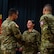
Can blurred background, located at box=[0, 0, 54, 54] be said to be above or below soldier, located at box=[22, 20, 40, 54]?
above

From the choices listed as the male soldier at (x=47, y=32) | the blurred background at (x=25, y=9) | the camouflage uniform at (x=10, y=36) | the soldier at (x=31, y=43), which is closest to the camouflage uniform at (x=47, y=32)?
the male soldier at (x=47, y=32)

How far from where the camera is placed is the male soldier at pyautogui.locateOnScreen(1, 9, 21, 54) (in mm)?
5145

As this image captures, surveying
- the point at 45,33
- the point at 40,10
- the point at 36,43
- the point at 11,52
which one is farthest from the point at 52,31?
the point at 40,10

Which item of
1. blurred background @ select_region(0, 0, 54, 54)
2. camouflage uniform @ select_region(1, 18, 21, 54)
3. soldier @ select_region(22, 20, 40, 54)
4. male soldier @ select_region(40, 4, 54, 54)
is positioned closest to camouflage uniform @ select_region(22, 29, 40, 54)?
A: soldier @ select_region(22, 20, 40, 54)

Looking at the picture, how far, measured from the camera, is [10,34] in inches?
204

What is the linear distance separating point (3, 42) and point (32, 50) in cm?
109

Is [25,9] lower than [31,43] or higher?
higher

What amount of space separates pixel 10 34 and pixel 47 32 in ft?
3.24

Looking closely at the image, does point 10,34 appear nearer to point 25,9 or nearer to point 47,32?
point 47,32

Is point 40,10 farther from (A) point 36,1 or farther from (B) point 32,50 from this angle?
(B) point 32,50

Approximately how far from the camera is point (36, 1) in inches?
288

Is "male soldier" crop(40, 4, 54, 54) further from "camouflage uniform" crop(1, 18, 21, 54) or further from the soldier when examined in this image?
the soldier

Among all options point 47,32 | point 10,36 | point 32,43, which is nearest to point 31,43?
point 32,43

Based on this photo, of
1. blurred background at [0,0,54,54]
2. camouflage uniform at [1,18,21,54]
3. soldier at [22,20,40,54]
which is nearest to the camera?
camouflage uniform at [1,18,21,54]
